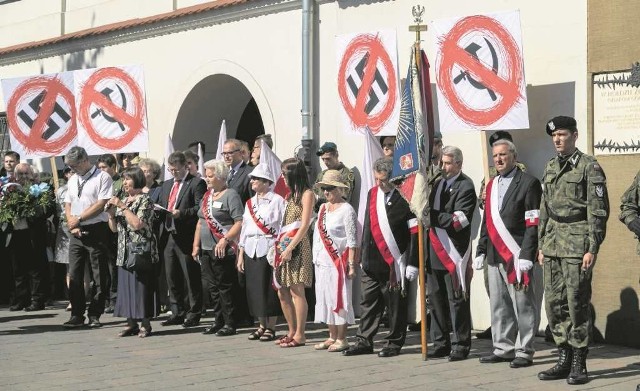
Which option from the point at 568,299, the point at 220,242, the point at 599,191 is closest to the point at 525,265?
the point at 568,299

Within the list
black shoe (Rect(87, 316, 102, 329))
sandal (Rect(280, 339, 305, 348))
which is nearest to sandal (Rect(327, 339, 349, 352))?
sandal (Rect(280, 339, 305, 348))

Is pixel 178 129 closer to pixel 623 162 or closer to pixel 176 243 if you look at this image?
pixel 176 243

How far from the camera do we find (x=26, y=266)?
14.2 meters

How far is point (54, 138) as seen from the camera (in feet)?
49.5

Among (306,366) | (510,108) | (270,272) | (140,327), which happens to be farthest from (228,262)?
(510,108)

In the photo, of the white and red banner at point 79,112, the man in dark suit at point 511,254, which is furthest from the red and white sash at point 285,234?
the white and red banner at point 79,112

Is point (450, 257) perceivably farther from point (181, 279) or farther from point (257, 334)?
point (181, 279)

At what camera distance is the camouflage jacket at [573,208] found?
328 inches

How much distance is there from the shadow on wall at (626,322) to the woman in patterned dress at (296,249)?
2.92 m

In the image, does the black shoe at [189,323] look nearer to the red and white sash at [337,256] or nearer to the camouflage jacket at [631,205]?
the red and white sash at [337,256]

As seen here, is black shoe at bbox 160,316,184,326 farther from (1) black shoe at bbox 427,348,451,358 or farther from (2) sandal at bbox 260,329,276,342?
(1) black shoe at bbox 427,348,451,358

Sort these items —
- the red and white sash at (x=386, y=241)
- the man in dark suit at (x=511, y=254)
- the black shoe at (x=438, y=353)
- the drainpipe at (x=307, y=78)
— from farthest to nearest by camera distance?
1. the drainpipe at (x=307, y=78)
2. the red and white sash at (x=386, y=241)
3. the black shoe at (x=438, y=353)
4. the man in dark suit at (x=511, y=254)

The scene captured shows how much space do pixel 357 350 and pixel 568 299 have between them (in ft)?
7.45

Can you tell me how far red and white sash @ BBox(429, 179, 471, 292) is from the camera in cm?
965
